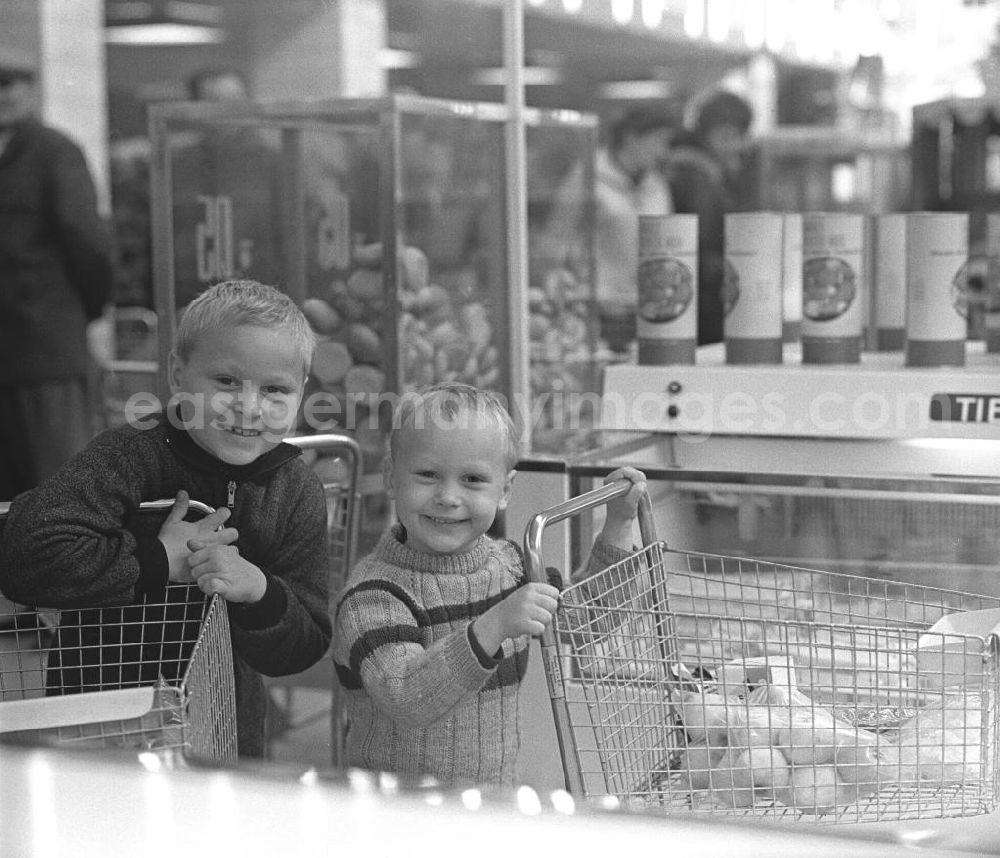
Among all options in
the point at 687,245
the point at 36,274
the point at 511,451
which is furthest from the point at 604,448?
the point at 36,274

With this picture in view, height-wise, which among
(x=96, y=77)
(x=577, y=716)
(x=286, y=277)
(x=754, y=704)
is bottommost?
(x=577, y=716)

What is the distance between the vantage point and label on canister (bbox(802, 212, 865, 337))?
2.52 meters

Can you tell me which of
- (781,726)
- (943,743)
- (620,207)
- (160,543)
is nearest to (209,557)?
(160,543)

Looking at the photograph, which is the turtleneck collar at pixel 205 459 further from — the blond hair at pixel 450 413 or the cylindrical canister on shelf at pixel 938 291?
the cylindrical canister on shelf at pixel 938 291

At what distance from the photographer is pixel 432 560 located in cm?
180

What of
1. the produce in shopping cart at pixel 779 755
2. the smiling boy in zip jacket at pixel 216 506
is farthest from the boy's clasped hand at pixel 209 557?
the produce in shopping cart at pixel 779 755

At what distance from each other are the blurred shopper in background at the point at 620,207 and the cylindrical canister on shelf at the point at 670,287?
7 centimetres

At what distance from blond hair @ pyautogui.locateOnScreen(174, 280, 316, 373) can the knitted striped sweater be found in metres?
0.30

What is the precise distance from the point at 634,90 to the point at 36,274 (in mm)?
6668

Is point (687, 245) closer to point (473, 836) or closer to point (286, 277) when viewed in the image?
point (286, 277)

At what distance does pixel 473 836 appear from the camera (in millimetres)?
1019

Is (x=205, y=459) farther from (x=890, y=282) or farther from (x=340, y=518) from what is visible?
(x=890, y=282)

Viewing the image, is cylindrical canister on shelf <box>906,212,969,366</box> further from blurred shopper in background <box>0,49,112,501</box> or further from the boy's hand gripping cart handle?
blurred shopper in background <box>0,49,112,501</box>

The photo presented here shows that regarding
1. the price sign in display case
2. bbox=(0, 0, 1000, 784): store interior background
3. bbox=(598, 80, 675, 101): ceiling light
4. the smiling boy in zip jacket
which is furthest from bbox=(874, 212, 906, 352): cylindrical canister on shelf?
bbox=(598, 80, 675, 101): ceiling light
